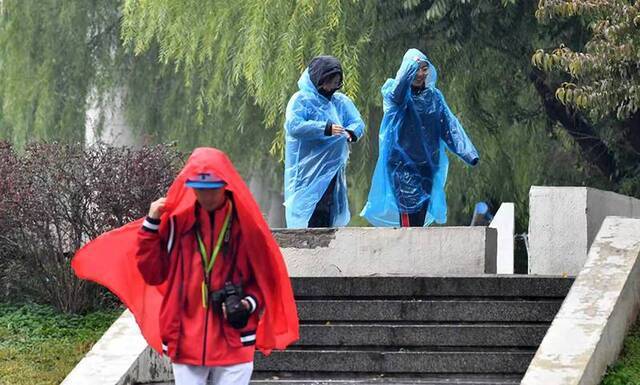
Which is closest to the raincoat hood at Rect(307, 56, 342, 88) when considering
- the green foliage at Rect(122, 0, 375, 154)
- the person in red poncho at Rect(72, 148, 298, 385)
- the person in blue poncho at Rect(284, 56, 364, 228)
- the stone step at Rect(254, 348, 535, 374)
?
the person in blue poncho at Rect(284, 56, 364, 228)

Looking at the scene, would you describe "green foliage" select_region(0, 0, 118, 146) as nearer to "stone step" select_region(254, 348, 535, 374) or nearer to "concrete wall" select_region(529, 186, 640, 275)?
"concrete wall" select_region(529, 186, 640, 275)

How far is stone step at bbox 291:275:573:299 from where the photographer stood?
31.3 ft

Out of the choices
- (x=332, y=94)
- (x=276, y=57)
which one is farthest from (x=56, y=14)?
(x=332, y=94)

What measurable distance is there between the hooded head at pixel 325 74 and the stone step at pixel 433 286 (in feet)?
5.89

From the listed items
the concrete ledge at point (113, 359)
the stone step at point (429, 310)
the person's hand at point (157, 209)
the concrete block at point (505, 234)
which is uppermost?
the person's hand at point (157, 209)

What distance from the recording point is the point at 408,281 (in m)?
9.67

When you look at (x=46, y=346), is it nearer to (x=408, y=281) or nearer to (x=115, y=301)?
(x=115, y=301)

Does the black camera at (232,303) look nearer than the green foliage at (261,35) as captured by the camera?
Yes

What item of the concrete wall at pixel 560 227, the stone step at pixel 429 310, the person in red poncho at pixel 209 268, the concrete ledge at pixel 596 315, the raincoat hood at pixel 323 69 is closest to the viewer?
the person in red poncho at pixel 209 268

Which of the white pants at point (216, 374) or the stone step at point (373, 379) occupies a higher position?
the white pants at point (216, 374)

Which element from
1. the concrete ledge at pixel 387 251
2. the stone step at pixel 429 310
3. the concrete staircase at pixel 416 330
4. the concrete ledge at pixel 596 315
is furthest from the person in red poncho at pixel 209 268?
the concrete ledge at pixel 387 251

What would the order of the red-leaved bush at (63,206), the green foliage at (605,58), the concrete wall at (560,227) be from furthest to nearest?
1. the green foliage at (605,58)
2. the red-leaved bush at (63,206)
3. the concrete wall at (560,227)

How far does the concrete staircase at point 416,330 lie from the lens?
8844 millimetres

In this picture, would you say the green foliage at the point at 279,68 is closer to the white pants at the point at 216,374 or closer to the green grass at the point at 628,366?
the green grass at the point at 628,366
